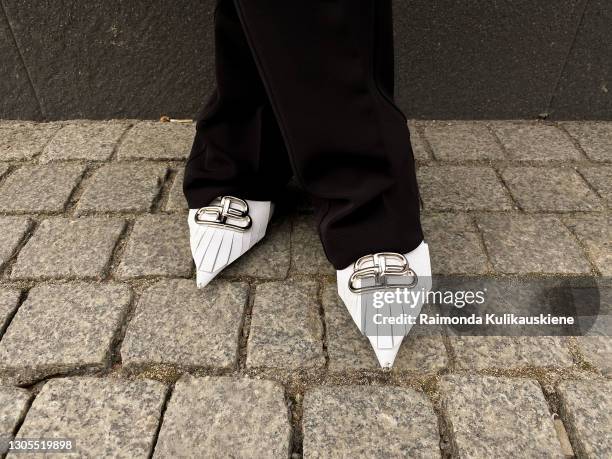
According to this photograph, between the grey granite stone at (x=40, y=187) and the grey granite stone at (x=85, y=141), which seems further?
the grey granite stone at (x=85, y=141)

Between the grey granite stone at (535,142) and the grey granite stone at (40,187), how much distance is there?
1.64 metres

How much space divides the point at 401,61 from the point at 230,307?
1.36m

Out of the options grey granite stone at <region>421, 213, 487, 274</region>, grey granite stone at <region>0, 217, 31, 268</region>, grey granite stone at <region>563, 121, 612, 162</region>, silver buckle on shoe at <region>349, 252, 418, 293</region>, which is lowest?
grey granite stone at <region>563, 121, 612, 162</region>

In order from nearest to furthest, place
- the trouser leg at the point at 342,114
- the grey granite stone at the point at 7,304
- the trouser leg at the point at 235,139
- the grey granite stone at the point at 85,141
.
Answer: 1. the trouser leg at the point at 342,114
2. the grey granite stone at the point at 7,304
3. the trouser leg at the point at 235,139
4. the grey granite stone at the point at 85,141

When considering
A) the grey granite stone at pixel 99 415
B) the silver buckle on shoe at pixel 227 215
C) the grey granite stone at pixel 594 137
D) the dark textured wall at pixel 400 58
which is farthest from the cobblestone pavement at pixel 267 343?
the dark textured wall at pixel 400 58

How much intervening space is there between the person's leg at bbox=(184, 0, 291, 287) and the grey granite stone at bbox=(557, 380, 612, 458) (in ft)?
2.79

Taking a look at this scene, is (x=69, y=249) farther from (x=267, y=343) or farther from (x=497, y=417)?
(x=497, y=417)

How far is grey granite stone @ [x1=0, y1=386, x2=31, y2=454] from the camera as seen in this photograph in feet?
3.18

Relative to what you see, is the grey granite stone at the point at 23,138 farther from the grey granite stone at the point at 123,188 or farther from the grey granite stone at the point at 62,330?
the grey granite stone at the point at 62,330

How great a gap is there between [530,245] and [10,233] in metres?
1.54

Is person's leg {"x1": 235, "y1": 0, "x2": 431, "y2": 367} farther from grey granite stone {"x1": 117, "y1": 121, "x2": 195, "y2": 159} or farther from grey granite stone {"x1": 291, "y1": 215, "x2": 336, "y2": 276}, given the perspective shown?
grey granite stone {"x1": 117, "y1": 121, "x2": 195, "y2": 159}

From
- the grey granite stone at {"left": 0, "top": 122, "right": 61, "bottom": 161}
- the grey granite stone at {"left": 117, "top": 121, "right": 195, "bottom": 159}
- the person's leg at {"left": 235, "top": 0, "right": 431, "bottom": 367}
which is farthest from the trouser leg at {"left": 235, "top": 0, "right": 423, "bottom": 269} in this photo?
the grey granite stone at {"left": 0, "top": 122, "right": 61, "bottom": 161}

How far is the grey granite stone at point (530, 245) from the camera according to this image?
136cm

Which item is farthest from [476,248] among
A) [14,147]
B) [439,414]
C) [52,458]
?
[14,147]
